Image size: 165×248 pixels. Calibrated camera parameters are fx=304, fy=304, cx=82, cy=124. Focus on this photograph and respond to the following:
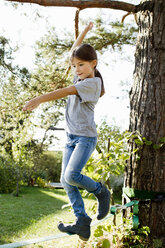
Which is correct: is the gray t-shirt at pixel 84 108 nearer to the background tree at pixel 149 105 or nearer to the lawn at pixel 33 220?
the background tree at pixel 149 105

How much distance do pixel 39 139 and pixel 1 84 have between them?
9490mm

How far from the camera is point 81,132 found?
185cm

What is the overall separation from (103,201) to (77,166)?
15.2 inches

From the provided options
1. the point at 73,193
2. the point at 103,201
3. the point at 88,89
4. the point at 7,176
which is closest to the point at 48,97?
the point at 88,89

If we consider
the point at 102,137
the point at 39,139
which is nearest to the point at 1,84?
the point at 102,137

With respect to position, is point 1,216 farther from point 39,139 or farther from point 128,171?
point 39,139

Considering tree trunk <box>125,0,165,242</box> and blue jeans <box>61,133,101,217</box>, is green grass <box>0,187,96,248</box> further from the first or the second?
blue jeans <box>61,133,101,217</box>

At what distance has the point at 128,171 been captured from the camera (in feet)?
8.79

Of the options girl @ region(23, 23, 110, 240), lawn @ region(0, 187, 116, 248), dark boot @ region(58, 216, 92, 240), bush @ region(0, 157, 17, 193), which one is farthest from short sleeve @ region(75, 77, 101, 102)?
bush @ region(0, 157, 17, 193)

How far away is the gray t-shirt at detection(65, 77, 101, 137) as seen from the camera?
1.85m

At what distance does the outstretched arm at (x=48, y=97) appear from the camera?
1.54 m

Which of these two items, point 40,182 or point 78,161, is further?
point 40,182

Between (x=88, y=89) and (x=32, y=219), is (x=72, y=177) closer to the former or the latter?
(x=88, y=89)

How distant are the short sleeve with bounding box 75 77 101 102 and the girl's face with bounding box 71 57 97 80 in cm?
6
